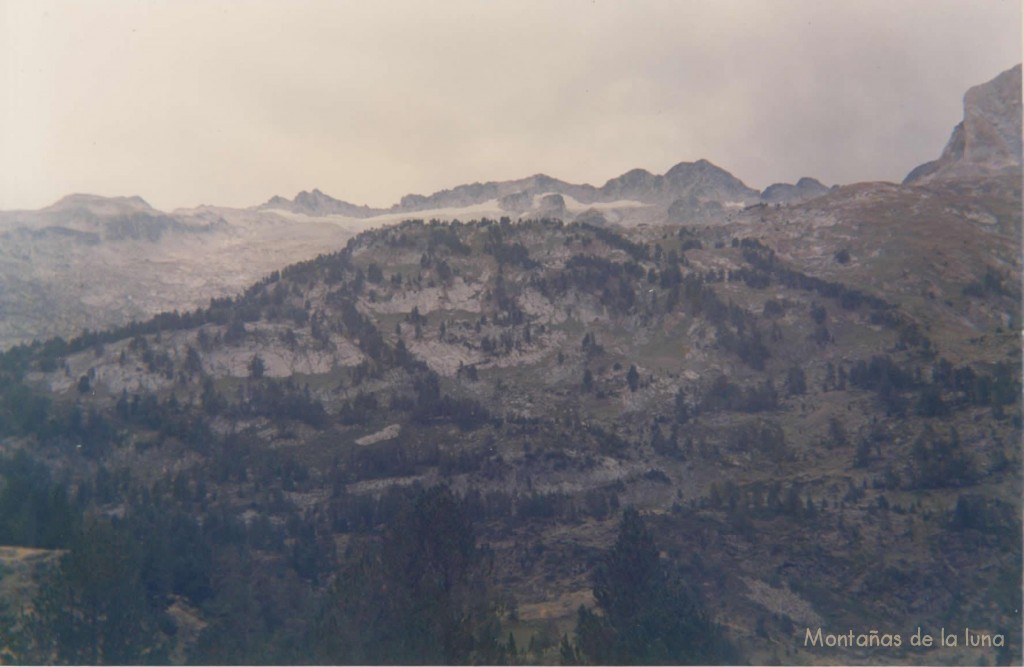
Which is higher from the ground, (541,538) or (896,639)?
(896,639)

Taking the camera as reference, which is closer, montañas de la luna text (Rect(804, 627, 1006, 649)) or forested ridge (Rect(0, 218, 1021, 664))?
forested ridge (Rect(0, 218, 1021, 664))

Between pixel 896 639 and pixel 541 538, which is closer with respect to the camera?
pixel 896 639

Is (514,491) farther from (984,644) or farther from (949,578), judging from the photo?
(984,644)

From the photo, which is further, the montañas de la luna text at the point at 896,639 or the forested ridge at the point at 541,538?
the montañas de la luna text at the point at 896,639

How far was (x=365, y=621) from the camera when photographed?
269 ft

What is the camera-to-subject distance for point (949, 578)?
131 meters

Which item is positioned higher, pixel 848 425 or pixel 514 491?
pixel 848 425

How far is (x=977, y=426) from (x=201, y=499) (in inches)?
5821

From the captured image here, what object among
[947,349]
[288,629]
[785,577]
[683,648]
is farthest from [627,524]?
[947,349]

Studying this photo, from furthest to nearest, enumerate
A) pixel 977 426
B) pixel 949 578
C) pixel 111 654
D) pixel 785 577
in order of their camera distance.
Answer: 1. pixel 977 426
2. pixel 785 577
3. pixel 949 578
4. pixel 111 654

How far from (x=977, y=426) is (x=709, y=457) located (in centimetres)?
5433

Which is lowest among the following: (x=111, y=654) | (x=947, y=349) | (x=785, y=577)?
(x=785, y=577)

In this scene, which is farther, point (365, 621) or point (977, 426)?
point (977, 426)

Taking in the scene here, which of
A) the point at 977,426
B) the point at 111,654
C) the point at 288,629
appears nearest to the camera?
the point at 111,654
